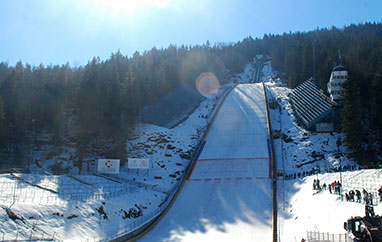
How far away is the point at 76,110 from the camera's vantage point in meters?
42.1

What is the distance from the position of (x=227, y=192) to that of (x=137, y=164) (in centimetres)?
917

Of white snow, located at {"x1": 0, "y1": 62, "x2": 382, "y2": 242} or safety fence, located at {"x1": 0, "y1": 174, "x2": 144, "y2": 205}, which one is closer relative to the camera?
white snow, located at {"x1": 0, "y1": 62, "x2": 382, "y2": 242}

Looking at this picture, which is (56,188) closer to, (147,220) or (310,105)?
(147,220)

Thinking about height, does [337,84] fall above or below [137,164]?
above

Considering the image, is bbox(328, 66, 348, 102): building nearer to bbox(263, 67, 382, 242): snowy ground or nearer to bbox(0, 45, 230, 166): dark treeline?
bbox(263, 67, 382, 242): snowy ground

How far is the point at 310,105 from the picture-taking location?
50094mm

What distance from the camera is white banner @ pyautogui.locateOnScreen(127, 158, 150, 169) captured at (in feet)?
110

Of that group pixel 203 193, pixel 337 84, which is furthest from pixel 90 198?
pixel 337 84

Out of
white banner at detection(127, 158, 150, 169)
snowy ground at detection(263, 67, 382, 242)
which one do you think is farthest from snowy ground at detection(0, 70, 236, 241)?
snowy ground at detection(263, 67, 382, 242)

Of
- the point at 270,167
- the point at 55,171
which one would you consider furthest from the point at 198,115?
the point at 55,171

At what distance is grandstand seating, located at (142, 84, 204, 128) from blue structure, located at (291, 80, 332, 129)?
58.9ft

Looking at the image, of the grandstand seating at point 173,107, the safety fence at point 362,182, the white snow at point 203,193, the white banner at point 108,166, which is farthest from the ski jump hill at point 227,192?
the grandstand seating at point 173,107

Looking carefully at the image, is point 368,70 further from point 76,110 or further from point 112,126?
point 76,110

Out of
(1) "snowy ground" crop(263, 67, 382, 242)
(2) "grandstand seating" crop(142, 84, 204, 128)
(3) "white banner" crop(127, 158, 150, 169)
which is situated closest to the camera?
(1) "snowy ground" crop(263, 67, 382, 242)
